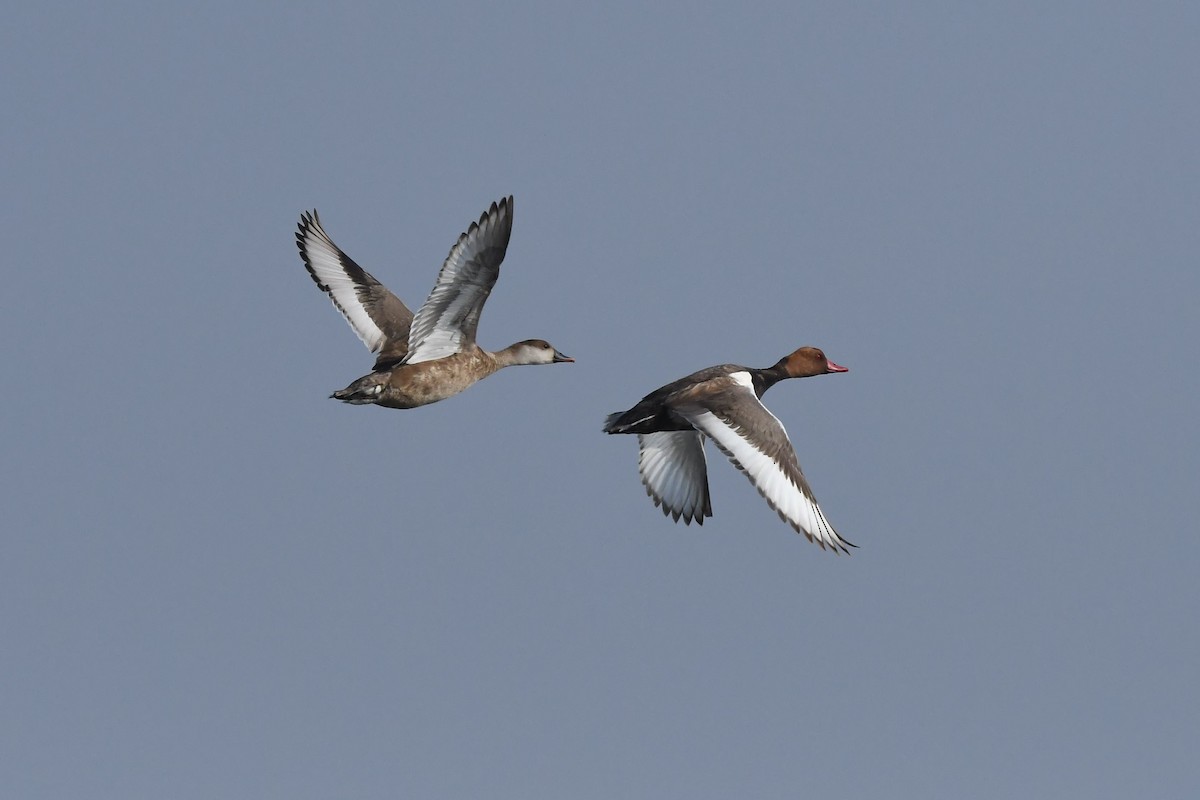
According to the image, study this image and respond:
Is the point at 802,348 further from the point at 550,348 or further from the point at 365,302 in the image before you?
the point at 365,302

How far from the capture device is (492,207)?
52.1 feet

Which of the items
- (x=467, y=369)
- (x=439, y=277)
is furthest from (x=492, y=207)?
(x=467, y=369)

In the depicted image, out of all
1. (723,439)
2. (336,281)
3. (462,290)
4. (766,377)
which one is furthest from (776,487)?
(336,281)

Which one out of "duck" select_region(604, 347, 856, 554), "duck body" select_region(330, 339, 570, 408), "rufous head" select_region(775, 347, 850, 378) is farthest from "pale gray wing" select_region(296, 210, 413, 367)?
"rufous head" select_region(775, 347, 850, 378)

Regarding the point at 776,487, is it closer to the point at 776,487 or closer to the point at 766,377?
the point at 776,487

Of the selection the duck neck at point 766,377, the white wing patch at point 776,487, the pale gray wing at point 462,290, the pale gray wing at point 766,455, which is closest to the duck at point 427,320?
the pale gray wing at point 462,290

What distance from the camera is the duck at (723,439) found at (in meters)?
15.2

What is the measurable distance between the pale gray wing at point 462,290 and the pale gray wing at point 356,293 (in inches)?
51.1

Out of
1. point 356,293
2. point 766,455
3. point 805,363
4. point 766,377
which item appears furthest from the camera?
point 356,293

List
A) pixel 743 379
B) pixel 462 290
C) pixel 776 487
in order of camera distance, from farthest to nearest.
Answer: pixel 743 379, pixel 462 290, pixel 776 487

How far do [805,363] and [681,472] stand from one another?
2109mm

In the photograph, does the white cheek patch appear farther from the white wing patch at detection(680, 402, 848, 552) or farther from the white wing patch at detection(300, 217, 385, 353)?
the white wing patch at detection(300, 217, 385, 353)

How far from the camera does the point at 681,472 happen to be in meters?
19.2

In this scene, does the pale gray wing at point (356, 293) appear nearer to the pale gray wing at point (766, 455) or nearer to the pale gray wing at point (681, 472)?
the pale gray wing at point (681, 472)
